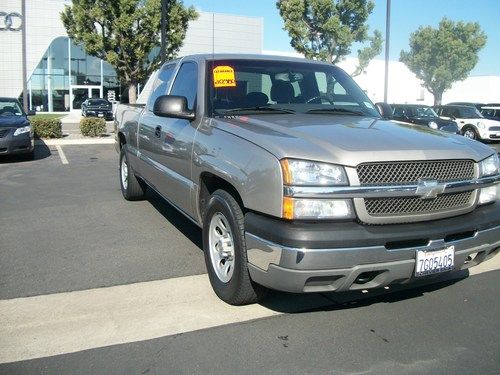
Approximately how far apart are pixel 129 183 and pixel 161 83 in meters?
1.85

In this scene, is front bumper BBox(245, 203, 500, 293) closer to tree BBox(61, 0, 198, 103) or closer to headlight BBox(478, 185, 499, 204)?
headlight BBox(478, 185, 499, 204)

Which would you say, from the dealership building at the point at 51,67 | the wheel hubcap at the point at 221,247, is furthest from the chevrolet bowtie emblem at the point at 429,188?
the dealership building at the point at 51,67

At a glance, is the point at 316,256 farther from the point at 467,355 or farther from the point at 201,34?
the point at 201,34

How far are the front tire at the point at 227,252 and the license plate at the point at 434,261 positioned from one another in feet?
3.64

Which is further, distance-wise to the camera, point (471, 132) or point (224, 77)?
point (471, 132)

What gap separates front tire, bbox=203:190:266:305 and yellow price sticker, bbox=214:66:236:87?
1.15 m

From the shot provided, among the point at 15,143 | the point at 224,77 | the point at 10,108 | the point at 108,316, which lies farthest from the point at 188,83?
the point at 10,108

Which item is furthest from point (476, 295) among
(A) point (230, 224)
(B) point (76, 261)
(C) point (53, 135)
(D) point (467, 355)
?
(C) point (53, 135)

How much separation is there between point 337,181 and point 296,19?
24.2 meters

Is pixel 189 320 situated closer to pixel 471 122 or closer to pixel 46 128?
pixel 46 128

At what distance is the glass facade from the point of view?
125 feet

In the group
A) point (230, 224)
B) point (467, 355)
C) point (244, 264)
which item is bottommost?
point (467, 355)

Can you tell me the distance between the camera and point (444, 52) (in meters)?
44.2

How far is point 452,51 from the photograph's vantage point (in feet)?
144
